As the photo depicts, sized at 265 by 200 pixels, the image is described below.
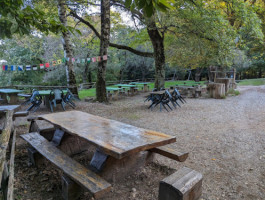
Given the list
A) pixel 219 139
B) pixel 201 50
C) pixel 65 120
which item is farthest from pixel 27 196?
pixel 201 50

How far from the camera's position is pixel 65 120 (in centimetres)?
294

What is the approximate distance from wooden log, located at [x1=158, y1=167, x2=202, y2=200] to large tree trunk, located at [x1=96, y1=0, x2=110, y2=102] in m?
7.37

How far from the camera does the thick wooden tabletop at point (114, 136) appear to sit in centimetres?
183

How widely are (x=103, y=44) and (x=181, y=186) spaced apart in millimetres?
7947

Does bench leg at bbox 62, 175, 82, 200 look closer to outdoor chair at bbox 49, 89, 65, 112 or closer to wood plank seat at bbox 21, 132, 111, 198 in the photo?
wood plank seat at bbox 21, 132, 111, 198

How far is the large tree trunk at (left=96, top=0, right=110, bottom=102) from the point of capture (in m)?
8.27

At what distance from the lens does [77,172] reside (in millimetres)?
1895

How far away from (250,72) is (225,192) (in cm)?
3381

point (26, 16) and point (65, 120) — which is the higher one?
point (26, 16)

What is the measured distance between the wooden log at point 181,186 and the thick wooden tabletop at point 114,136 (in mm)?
428

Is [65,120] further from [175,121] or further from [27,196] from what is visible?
[175,121]

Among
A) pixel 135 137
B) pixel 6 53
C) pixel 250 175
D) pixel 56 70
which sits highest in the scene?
pixel 6 53

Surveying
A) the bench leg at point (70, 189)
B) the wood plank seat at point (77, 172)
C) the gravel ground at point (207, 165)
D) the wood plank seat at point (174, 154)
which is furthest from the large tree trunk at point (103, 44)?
the bench leg at point (70, 189)

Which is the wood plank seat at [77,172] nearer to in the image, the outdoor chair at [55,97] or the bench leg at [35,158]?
the bench leg at [35,158]
